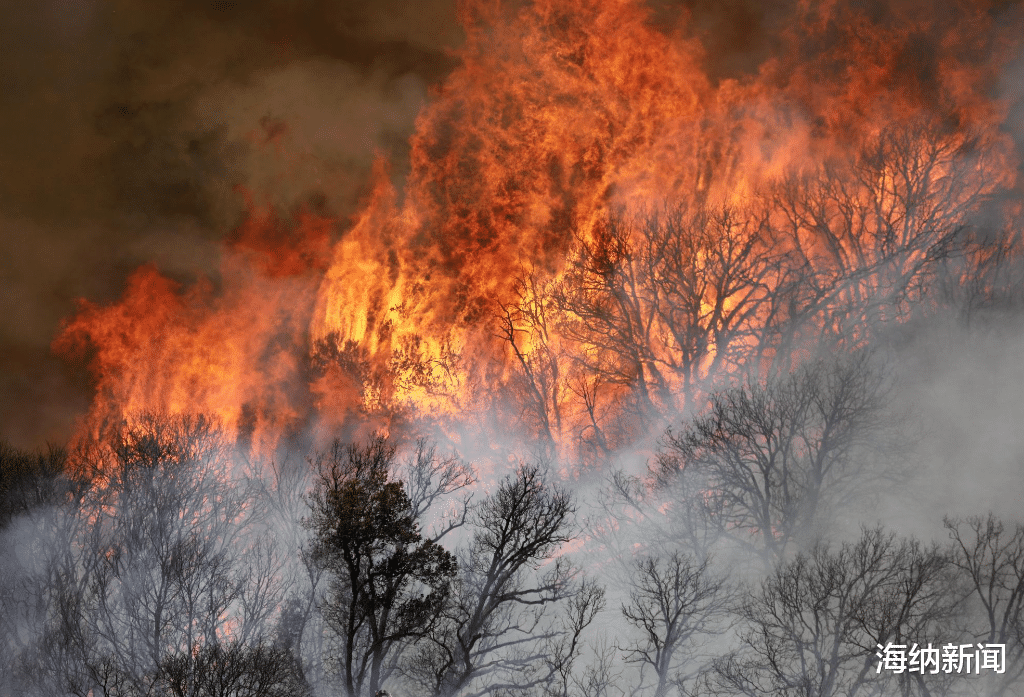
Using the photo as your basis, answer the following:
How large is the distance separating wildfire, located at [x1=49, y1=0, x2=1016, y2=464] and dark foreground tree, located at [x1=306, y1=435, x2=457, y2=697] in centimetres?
995

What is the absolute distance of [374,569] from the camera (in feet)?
62.3

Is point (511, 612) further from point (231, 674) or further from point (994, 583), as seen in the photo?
point (994, 583)

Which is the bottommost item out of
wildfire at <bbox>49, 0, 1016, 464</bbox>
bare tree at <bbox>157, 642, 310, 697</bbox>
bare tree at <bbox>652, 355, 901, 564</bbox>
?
bare tree at <bbox>157, 642, 310, 697</bbox>

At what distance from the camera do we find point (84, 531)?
27.0 meters

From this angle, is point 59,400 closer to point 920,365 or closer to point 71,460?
point 71,460

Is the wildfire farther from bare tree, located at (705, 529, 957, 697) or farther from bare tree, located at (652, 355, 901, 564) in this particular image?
bare tree, located at (705, 529, 957, 697)

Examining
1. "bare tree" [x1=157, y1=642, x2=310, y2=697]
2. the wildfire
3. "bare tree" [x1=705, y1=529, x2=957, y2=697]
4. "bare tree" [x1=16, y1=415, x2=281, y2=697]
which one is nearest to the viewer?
"bare tree" [x1=157, y1=642, x2=310, y2=697]

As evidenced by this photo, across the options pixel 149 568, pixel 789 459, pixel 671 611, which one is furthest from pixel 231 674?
pixel 789 459

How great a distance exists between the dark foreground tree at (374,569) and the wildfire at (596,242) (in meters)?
9.95

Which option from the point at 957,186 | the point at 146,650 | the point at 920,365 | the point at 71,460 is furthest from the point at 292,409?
the point at 957,186

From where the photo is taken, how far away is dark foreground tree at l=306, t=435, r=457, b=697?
18.8m

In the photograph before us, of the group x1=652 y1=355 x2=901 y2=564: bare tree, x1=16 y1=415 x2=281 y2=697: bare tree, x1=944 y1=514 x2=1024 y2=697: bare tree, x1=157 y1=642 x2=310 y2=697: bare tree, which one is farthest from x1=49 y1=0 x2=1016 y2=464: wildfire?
x1=157 y1=642 x2=310 y2=697: bare tree

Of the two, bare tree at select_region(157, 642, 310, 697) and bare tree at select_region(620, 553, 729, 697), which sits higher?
bare tree at select_region(620, 553, 729, 697)

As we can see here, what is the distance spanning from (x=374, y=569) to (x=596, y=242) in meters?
15.4
